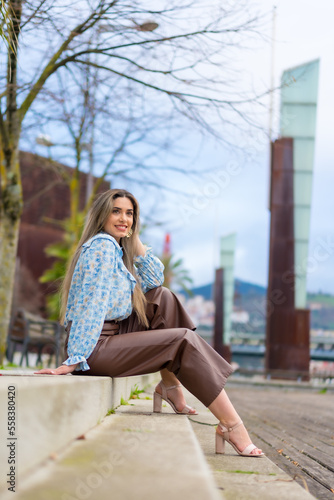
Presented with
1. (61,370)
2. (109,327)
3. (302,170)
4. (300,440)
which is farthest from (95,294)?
(302,170)

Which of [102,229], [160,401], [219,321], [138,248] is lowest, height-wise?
[219,321]

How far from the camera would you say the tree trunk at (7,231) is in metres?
8.96

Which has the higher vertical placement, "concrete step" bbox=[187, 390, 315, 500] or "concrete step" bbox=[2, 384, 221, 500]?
"concrete step" bbox=[2, 384, 221, 500]

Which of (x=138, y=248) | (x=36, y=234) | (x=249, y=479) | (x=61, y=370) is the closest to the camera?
(x=249, y=479)

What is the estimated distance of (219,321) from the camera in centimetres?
3194

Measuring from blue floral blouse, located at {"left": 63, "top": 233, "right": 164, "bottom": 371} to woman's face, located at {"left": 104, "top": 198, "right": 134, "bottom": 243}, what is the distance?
20 centimetres

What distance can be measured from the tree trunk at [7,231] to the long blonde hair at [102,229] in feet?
16.9

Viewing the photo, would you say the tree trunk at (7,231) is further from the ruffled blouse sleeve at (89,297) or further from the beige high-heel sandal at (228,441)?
the beige high-heel sandal at (228,441)

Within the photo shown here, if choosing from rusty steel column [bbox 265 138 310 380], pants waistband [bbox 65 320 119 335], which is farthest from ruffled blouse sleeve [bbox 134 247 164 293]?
rusty steel column [bbox 265 138 310 380]

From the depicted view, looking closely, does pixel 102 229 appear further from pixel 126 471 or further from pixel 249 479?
pixel 126 471

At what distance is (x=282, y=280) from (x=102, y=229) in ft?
51.7

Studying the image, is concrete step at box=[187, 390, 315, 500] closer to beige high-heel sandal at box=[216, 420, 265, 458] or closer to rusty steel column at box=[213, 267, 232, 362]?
beige high-heel sandal at box=[216, 420, 265, 458]

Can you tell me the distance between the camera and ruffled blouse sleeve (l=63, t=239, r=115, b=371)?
3.47m

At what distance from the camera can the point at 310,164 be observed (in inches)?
758
